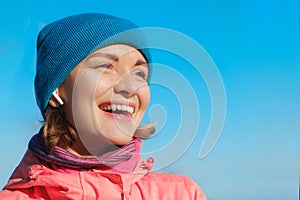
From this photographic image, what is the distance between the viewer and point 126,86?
2822 millimetres

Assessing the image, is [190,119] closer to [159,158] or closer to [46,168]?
[159,158]

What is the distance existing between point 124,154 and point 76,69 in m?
0.52

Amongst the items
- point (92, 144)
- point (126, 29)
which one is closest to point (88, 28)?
point (126, 29)

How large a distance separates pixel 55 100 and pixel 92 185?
513mm

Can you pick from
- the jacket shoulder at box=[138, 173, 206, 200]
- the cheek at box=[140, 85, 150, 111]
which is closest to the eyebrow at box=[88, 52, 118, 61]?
the cheek at box=[140, 85, 150, 111]

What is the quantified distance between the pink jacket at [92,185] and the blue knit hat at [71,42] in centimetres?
39

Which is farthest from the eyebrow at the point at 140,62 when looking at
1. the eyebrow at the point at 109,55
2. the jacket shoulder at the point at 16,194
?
the jacket shoulder at the point at 16,194

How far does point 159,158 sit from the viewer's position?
9.77ft

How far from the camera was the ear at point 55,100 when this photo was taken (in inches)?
118

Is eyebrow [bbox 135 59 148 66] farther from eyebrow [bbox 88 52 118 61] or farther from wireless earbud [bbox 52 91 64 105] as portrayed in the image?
wireless earbud [bbox 52 91 64 105]

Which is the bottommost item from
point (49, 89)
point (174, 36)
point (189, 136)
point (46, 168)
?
point (46, 168)

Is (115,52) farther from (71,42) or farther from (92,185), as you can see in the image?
(92,185)

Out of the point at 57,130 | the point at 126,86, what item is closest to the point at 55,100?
the point at 57,130

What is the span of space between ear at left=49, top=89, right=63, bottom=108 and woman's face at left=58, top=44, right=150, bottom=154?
39 millimetres
